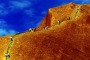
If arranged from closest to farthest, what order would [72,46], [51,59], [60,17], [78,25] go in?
[51,59]
[72,46]
[78,25]
[60,17]

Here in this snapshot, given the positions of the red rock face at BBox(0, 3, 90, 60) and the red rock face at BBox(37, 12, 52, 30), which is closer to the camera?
the red rock face at BBox(0, 3, 90, 60)

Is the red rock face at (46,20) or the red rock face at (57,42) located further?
the red rock face at (46,20)

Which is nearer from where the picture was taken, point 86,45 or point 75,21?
point 86,45

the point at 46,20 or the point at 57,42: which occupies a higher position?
the point at 46,20

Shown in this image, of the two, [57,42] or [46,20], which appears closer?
[57,42]

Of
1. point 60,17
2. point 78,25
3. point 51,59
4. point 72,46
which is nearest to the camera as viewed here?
point 51,59

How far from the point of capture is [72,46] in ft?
345

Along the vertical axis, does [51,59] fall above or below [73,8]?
below

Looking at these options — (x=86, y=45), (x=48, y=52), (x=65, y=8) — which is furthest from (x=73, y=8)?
(x=48, y=52)

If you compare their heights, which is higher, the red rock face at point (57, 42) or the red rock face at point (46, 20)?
the red rock face at point (46, 20)

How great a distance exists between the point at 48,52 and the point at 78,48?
9054mm

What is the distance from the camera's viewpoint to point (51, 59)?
323ft

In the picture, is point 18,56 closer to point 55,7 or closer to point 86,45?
point 86,45

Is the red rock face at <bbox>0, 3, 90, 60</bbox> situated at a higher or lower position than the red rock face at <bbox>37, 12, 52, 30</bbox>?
lower
